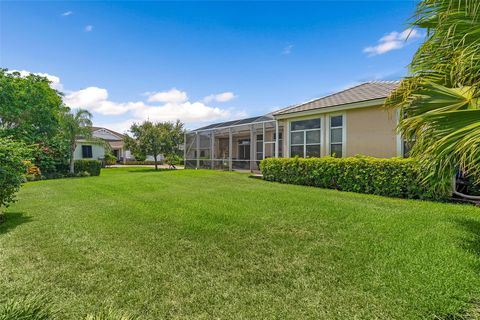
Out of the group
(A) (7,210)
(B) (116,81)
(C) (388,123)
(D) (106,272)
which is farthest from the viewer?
(B) (116,81)

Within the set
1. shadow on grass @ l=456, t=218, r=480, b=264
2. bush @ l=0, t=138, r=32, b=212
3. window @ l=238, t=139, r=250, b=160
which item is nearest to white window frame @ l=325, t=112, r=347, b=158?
shadow on grass @ l=456, t=218, r=480, b=264

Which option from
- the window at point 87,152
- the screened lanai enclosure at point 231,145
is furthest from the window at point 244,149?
the window at point 87,152

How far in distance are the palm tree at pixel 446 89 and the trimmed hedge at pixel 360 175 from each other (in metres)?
3.56

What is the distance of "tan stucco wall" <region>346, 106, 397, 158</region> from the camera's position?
405 inches

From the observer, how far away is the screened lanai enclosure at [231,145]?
1908 centimetres

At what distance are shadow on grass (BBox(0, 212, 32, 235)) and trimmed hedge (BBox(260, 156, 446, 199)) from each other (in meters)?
10.0

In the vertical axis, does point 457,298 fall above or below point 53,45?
below

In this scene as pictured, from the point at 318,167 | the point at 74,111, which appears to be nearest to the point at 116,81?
the point at 74,111

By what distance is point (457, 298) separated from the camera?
2.66 metres

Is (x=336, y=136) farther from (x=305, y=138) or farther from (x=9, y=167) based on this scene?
(x=9, y=167)

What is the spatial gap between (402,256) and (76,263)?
16.6 ft

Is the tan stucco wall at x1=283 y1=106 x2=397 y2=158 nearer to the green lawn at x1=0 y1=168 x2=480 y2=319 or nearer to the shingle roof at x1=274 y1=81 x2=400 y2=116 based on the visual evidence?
the shingle roof at x1=274 y1=81 x2=400 y2=116

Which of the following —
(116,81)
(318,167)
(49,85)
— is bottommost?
(318,167)

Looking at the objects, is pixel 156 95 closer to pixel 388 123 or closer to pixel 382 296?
pixel 388 123
